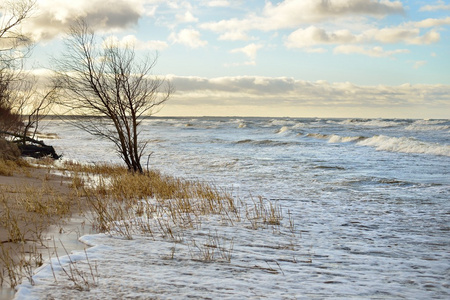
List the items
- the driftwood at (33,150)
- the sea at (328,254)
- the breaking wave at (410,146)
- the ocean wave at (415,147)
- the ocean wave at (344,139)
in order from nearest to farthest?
the sea at (328,254) → the driftwood at (33,150) → the ocean wave at (415,147) → the breaking wave at (410,146) → the ocean wave at (344,139)

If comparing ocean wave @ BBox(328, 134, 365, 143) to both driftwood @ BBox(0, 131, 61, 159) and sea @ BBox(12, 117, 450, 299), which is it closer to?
driftwood @ BBox(0, 131, 61, 159)

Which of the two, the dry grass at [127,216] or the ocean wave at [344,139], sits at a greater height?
the ocean wave at [344,139]

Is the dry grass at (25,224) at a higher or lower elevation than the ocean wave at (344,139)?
lower

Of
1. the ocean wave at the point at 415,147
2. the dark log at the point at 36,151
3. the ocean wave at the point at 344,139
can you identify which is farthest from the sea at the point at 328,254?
the ocean wave at the point at 344,139

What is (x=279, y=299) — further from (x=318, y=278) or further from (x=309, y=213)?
(x=309, y=213)

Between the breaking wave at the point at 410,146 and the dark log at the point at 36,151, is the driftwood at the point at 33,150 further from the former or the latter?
the breaking wave at the point at 410,146

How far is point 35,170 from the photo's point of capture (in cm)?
1644

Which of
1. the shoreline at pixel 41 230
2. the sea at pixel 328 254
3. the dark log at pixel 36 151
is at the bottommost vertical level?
the sea at pixel 328 254

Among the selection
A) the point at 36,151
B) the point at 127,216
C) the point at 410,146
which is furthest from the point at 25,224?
the point at 410,146

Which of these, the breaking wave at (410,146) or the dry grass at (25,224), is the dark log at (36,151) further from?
the breaking wave at (410,146)

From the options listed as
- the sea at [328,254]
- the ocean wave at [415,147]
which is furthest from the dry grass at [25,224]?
the ocean wave at [415,147]

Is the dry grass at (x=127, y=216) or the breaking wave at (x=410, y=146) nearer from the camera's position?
the dry grass at (x=127, y=216)

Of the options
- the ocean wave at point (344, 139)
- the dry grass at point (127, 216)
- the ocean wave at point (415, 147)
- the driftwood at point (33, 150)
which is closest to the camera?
the dry grass at point (127, 216)

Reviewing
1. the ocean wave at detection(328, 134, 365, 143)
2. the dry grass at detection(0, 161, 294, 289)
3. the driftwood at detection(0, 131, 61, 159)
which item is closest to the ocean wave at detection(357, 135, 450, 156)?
the ocean wave at detection(328, 134, 365, 143)
